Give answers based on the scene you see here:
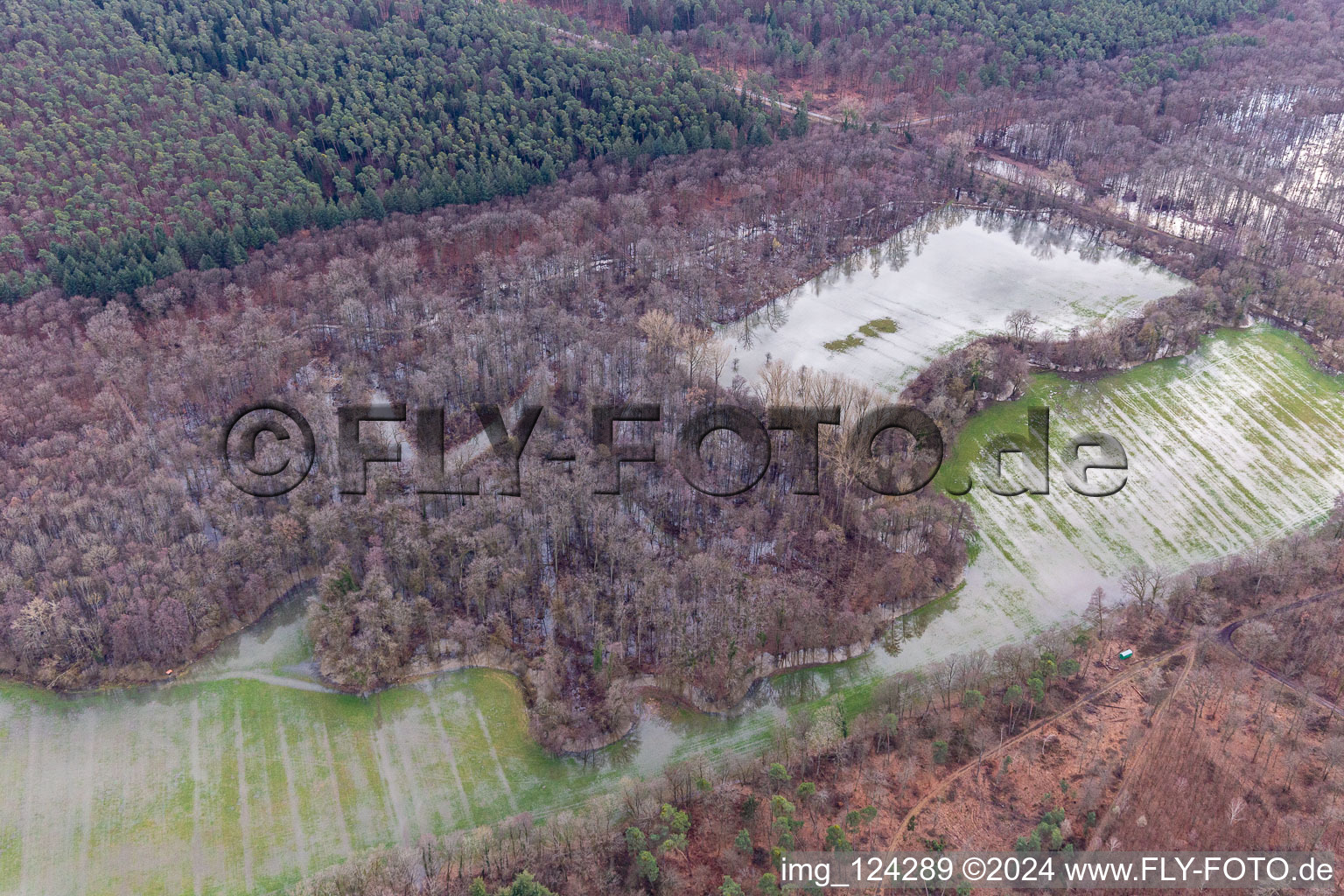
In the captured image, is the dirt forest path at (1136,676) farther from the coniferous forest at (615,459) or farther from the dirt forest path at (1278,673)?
the coniferous forest at (615,459)

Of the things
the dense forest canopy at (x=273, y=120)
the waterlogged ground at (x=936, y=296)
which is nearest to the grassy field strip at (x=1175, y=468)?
the waterlogged ground at (x=936, y=296)

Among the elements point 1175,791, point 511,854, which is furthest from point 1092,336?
point 511,854

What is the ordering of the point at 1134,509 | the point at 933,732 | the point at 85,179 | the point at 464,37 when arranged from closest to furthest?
the point at 933,732, the point at 1134,509, the point at 85,179, the point at 464,37

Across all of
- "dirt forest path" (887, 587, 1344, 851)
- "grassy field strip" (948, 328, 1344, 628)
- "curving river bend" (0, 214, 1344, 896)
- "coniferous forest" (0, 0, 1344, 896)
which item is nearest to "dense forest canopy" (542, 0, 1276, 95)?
"coniferous forest" (0, 0, 1344, 896)

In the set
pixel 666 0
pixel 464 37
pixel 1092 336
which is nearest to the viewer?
pixel 1092 336

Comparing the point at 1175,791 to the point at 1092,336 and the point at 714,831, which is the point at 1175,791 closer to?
the point at 714,831

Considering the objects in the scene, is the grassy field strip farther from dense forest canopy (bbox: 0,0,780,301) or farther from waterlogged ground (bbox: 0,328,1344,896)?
dense forest canopy (bbox: 0,0,780,301)

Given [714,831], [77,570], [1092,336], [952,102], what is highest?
[952,102]
